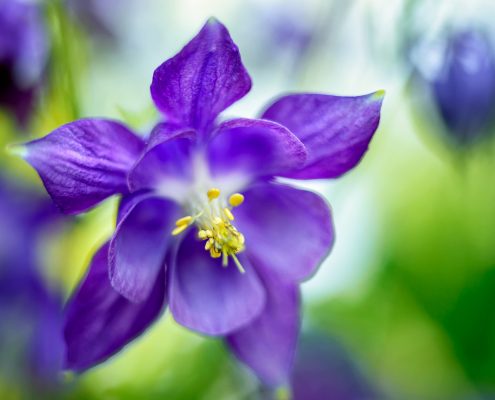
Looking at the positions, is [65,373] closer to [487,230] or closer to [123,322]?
[123,322]

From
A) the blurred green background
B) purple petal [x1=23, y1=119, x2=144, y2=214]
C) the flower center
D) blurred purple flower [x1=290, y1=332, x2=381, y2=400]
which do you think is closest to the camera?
purple petal [x1=23, y1=119, x2=144, y2=214]

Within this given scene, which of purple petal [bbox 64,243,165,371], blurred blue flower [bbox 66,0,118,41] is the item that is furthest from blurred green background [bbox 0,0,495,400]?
purple petal [bbox 64,243,165,371]

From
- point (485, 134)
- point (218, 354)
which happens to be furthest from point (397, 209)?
point (218, 354)

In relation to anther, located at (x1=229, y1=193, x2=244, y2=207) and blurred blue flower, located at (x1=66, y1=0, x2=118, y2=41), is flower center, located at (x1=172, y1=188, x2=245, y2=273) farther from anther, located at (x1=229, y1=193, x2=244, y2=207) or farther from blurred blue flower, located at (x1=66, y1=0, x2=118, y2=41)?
blurred blue flower, located at (x1=66, y1=0, x2=118, y2=41)

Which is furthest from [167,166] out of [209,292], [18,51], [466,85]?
[466,85]

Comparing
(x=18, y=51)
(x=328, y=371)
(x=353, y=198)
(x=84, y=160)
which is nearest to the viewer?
(x=84, y=160)

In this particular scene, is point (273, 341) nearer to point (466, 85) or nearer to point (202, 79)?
point (202, 79)
